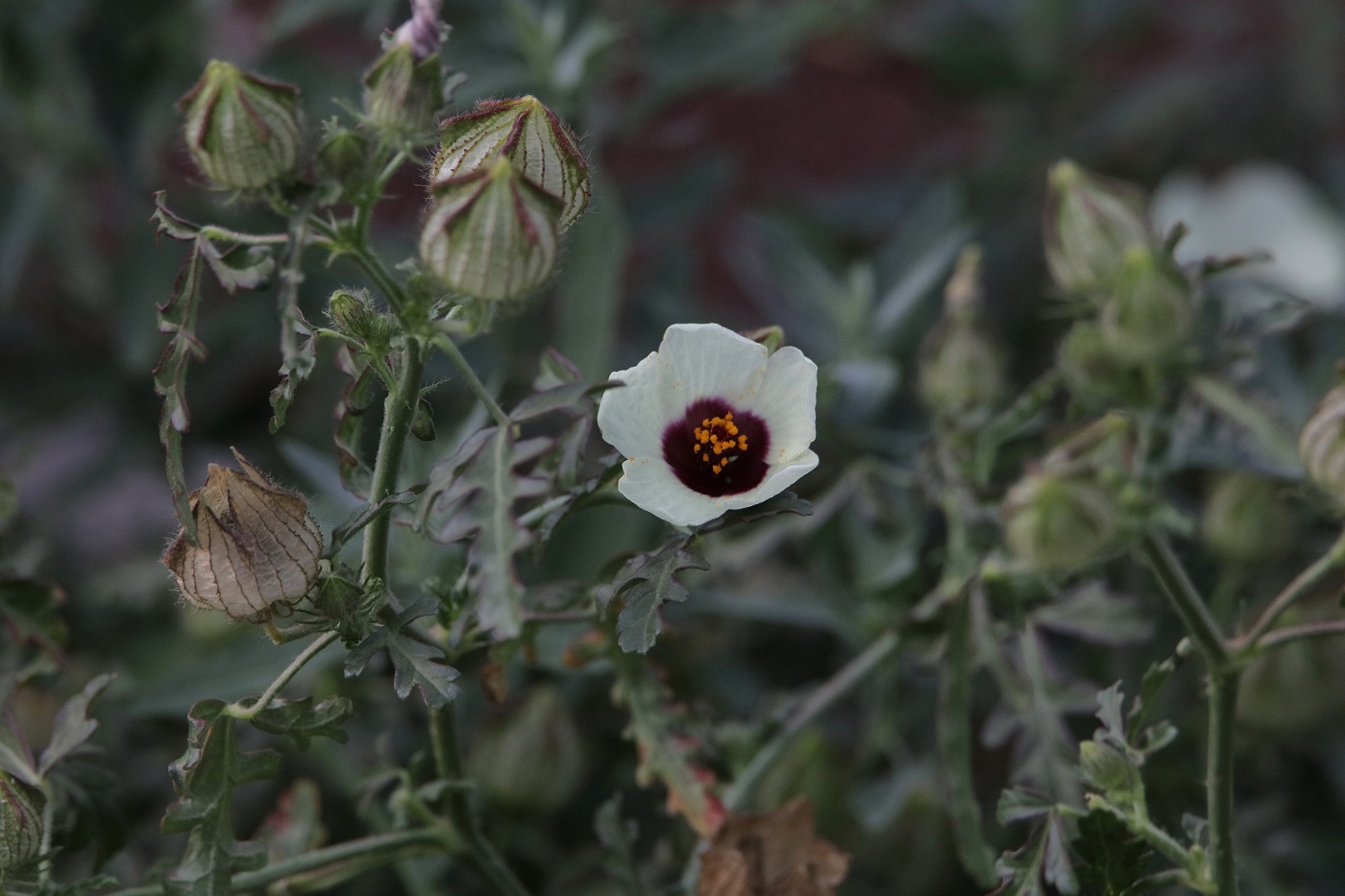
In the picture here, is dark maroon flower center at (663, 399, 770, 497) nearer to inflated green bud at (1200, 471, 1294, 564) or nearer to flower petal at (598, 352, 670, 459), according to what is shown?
flower petal at (598, 352, 670, 459)

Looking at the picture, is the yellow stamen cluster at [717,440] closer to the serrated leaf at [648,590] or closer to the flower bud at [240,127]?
the serrated leaf at [648,590]

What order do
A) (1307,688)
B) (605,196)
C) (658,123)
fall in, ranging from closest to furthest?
1. (1307,688)
2. (605,196)
3. (658,123)

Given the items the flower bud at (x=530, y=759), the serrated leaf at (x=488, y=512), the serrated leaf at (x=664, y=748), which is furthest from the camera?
the flower bud at (x=530, y=759)

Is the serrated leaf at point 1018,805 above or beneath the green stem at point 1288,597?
beneath

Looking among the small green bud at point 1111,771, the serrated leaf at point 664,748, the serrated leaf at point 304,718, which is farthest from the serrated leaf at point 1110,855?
the serrated leaf at point 304,718

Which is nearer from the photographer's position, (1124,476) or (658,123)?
(1124,476)

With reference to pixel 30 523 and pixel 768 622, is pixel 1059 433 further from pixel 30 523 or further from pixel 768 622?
→ pixel 30 523

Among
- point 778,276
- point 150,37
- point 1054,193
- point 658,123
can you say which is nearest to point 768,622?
point 778,276
